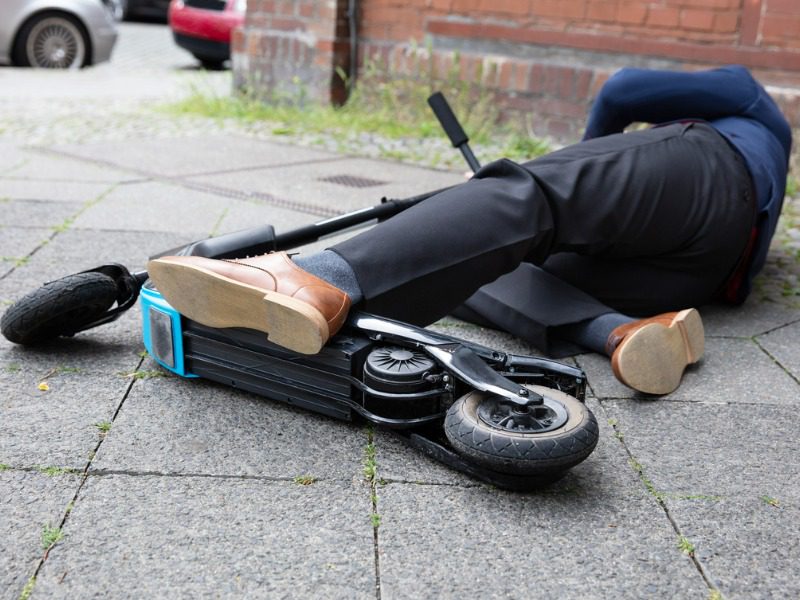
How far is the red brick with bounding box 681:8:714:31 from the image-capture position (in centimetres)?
575

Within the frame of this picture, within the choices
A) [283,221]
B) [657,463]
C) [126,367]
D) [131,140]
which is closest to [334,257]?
[126,367]

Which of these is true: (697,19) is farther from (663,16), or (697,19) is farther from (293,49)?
(293,49)

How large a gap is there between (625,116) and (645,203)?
665 millimetres

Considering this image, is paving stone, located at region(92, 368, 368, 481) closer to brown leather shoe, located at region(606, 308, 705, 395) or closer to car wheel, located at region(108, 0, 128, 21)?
brown leather shoe, located at region(606, 308, 705, 395)

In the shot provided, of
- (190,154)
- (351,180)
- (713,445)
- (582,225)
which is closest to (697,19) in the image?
(351,180)

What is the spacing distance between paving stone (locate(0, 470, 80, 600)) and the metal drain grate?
10.8ft

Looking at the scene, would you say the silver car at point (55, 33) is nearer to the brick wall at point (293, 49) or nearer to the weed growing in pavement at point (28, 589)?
the brick wall at point (293, 49)

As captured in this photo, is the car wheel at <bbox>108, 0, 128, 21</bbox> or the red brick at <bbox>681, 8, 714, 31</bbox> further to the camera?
the car wheel at <bbox>108, 0, 128, 21</bbox>

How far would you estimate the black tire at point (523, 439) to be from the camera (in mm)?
1773

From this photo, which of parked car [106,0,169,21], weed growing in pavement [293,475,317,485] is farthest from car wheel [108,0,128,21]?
weed growing in pavement [293,475,317,485]

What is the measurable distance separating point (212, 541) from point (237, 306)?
576 millimetres

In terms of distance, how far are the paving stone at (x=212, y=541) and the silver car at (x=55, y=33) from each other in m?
9.33

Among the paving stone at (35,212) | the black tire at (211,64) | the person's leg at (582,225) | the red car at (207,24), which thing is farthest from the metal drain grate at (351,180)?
the black tire at (211,64)

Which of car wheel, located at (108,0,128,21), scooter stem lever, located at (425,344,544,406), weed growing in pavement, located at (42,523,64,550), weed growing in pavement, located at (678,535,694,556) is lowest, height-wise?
car wheel, located at (108,0,128,21)
